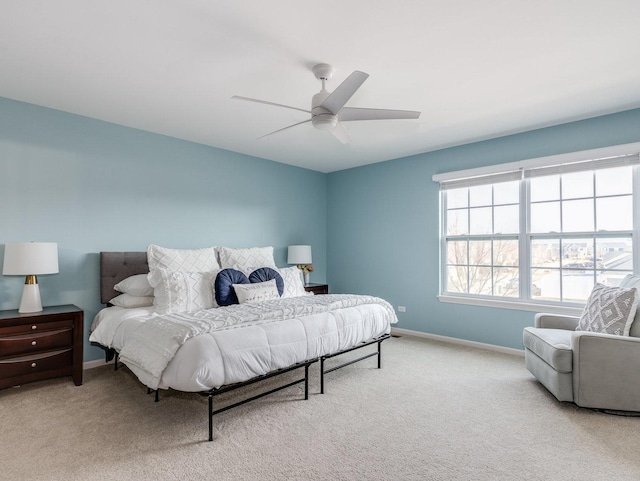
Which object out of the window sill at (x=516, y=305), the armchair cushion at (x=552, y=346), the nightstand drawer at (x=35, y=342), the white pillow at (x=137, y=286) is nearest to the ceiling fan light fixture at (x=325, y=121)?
the white pillow at (x=137, y=286)

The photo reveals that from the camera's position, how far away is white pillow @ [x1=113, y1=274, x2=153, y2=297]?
11.4 feet

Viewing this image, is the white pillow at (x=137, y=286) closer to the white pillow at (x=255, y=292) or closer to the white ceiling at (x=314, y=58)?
the white pillow at (x=255, y=292)

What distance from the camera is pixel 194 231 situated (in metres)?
4.50

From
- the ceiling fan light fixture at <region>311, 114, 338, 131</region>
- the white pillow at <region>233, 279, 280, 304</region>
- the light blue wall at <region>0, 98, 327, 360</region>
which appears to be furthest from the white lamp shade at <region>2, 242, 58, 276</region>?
the ceiling fan light fixture at <region>311, 114, 338, 131</region>

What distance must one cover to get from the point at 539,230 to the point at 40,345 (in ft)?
16.8

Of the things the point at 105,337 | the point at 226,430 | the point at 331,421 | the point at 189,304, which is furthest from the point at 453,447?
the point at 105,337

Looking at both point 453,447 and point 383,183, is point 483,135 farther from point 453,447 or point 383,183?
point 453,447

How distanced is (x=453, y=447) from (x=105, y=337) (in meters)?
2.97

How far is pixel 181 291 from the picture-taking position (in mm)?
3244

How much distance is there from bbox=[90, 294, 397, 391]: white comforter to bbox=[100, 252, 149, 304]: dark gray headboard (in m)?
0.26

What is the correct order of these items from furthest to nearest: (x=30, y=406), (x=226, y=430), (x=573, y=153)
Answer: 1. (x=573, y=153)
2. (x=30, y=406)
3. (x=226, y=430)

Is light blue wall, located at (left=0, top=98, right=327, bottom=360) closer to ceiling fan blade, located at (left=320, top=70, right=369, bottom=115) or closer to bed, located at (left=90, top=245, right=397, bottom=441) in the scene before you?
bed, located at (left=90, top=245, right=397, bottom=441)

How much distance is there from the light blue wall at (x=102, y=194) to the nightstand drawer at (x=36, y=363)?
53 cm

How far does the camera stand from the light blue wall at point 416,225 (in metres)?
3.90
